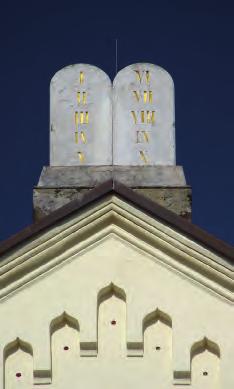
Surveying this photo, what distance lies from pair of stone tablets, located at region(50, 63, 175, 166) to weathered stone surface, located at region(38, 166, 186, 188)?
11 cm

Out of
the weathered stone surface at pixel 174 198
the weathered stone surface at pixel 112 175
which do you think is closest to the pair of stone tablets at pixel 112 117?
the weathered stone surface at pixel 112 175

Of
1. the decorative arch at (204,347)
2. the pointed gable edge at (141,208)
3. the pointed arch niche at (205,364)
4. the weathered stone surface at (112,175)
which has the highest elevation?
the weathered stone surface at (112,175)

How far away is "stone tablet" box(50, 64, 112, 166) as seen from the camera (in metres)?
17.5

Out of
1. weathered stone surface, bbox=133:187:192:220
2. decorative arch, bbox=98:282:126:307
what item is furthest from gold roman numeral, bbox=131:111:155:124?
decorative arch, bbox=98:282:126:307

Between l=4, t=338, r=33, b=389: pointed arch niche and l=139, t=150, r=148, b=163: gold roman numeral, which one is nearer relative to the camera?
l=4, t=338, r=33, b=389: pointed arch niche

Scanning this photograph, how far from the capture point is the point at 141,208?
561 inches

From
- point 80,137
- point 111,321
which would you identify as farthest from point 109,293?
point 80,137

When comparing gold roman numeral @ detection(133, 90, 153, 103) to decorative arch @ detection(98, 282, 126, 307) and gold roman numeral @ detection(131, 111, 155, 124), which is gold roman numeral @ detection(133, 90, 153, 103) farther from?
decorative arch @ detection(98, 282, 126, 307)

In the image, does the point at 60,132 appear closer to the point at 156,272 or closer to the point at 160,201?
the point at 160,201

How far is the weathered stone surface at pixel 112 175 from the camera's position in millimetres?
17094

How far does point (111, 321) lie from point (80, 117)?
4.32m

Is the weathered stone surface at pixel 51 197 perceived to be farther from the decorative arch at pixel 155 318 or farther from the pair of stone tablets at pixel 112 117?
the decorative arch at pixel 155 318

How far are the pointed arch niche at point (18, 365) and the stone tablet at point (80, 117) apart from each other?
3.90m

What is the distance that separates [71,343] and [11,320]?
20.4 inches
